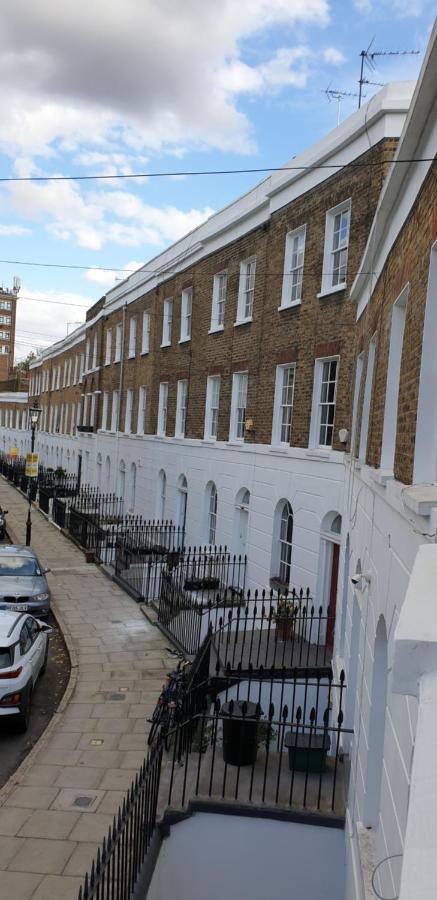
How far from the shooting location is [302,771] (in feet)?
25.2

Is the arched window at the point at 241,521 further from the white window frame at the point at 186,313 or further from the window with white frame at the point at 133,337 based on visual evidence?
the window with white frame at the point at 133,337

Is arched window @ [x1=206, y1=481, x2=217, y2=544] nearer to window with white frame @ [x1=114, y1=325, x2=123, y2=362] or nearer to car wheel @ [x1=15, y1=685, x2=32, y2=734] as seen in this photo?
car wheel @ [x1=15, y1=685, x2=32, y2=734]

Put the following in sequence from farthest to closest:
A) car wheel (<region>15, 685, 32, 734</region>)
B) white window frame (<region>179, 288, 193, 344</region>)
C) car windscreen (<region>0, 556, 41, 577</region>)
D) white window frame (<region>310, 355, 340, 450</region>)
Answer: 1. white window frame (<region>179, 288, 193, 344</region>)
2. car windscreen (<region>0, 556, 41, 577</region>)
3. white window frame (<region>310, 355, 340, 450</region>)
4. car wheel (<region>15, 685, 32, 734</region>)

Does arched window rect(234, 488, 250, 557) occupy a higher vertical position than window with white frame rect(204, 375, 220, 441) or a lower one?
lower

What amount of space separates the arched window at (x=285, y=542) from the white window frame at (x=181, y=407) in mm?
8095

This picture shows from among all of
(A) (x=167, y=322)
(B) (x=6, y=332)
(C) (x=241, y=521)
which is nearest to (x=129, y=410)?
(A) (x=167, y=322)

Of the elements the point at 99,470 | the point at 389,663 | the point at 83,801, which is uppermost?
the point at 389,663

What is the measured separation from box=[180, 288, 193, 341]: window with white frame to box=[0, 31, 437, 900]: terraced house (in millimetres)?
82

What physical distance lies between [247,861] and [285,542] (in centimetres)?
846

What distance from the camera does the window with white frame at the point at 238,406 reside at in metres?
18.1

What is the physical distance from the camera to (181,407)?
22969 mm

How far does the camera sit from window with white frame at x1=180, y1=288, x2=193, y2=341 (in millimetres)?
22562

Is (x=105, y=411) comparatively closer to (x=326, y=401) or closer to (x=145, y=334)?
(x=145, y=334)

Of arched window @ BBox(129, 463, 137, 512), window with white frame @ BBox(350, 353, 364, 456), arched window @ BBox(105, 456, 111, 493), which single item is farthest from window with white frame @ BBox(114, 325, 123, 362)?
window with white frame @ BBox(350, 353, 364, 456)
